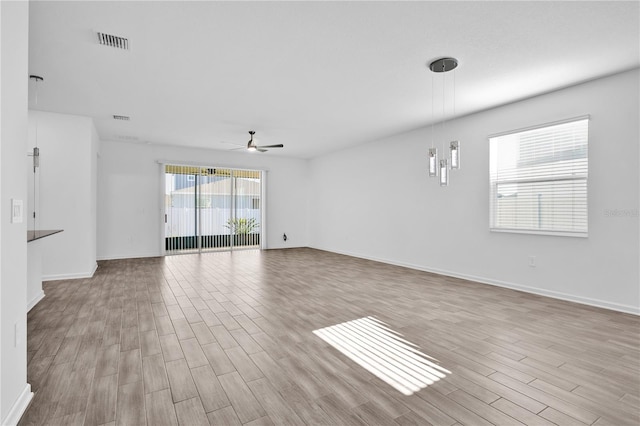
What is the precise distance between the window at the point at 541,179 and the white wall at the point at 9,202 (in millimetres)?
5386

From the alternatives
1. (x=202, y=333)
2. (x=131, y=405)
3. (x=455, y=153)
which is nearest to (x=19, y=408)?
(x=131, y=405)

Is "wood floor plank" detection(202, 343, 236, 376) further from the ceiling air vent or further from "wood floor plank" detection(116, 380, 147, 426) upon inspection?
the ceiling air vent

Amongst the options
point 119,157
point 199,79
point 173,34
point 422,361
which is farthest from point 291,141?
point 422,361

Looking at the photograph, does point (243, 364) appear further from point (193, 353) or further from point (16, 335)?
point (16, 335)

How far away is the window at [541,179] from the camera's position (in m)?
3.97

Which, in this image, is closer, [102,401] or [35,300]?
[102,401]

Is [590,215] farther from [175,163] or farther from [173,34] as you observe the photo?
[175,163]

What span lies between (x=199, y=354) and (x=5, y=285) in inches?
52.6

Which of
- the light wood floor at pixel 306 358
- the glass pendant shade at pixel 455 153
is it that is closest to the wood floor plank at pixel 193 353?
the light wood floor at pixel 306 358

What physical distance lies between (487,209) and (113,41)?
527cm

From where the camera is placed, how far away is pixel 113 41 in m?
2.88

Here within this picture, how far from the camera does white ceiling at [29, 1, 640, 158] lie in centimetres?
249

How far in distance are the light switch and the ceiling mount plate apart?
3.66 m

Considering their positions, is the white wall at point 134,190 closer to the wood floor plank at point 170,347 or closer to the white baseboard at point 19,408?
the wood floor plank at point 170,347
